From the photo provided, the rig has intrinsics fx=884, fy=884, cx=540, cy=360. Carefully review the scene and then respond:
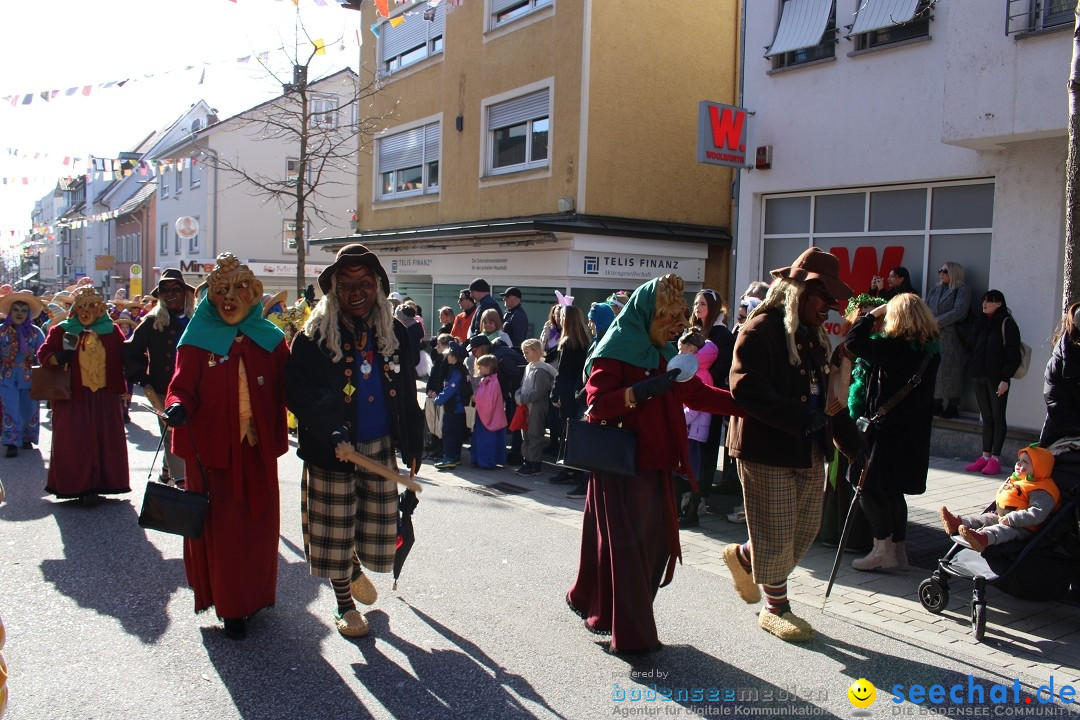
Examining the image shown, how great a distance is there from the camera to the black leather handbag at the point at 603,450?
4273 millimetres

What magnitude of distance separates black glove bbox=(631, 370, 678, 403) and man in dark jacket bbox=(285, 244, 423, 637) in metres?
1.36

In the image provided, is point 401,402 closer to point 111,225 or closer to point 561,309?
point 561,309

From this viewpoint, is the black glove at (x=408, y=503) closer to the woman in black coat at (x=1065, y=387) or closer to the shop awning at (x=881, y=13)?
the woman in black coat at (x=1065, y=387)

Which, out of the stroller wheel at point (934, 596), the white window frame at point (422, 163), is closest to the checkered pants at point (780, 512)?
the stroller wheel at point (934, 596)

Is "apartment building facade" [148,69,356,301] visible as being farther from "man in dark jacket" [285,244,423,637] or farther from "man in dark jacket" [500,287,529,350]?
"man in dark jacket" [285,244,423,637]

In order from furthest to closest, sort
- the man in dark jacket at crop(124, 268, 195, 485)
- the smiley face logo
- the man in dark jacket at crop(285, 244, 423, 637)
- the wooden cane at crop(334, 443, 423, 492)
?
the man in dark jacket at crop(124, 268, 195, 485), the man in dark jacket at crop(285, 244, 423, 637), the wooden cane at crop(334, 443, 423, 492), the smiley face logo

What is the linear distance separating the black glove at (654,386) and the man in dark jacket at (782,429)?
1.91ft

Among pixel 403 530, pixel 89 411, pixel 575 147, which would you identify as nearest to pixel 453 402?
pixel 89 411

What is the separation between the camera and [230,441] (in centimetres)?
465

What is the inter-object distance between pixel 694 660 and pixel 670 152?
1329 centimetres

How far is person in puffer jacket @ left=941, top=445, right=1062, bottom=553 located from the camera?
4.82 m

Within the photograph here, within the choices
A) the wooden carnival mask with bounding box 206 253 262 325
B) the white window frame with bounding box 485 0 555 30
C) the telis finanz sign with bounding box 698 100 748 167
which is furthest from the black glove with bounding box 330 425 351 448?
the white window frame with bounding box 485 0 555 30

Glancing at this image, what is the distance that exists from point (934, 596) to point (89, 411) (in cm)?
701

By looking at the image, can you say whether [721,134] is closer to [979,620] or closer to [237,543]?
[979,620]
